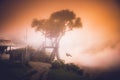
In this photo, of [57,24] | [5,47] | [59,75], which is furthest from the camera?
[5,47]

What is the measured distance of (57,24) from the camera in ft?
102

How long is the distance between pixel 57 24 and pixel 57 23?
16cm

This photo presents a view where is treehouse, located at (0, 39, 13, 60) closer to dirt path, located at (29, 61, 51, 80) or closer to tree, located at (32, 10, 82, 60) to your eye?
tree, located at (32, 10, 82, 60)

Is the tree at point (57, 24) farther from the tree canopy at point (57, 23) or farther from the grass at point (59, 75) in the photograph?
the grass at point (59, 75)

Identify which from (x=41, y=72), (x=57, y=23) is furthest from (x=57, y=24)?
(x=41, y=72)

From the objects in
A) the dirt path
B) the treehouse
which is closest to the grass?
the dirt path

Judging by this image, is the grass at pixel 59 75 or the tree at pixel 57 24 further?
the tree at pixel 57 24

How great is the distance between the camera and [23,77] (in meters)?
21.9

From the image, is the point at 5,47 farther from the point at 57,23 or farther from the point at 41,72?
the point at 41,72

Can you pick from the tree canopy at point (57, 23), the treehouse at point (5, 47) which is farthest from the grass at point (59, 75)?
the treehouse at point (5, 47)

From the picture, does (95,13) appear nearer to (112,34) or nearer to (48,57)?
(112,34)

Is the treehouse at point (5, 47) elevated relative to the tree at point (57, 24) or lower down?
lower down

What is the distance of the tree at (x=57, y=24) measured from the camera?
3112cm

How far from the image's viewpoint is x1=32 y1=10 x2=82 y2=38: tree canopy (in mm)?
31106
